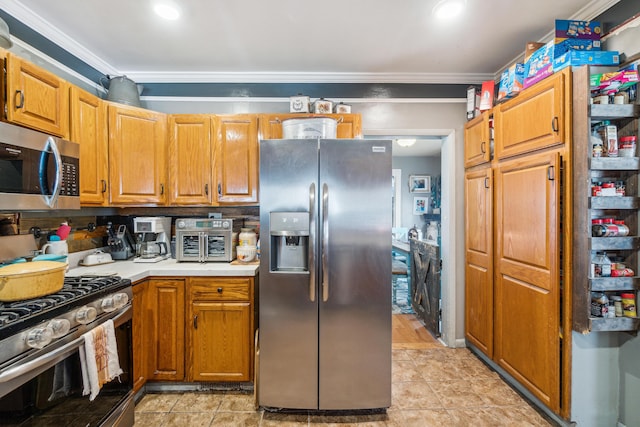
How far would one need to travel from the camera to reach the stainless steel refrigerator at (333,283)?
1854 millimetres

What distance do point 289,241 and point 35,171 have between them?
1487mm

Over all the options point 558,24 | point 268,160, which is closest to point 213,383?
point 268,160

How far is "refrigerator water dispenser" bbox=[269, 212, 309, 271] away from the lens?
1866 millimetres

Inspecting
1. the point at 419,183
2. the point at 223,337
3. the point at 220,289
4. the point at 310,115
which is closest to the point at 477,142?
the point at 310,115

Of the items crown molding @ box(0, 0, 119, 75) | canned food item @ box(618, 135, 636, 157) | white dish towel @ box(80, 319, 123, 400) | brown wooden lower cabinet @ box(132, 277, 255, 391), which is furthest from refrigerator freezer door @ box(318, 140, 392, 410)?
crown molding @ box(0, 0, 119, 75)

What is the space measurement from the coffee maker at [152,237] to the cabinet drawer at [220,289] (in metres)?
0.58

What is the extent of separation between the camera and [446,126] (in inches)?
111

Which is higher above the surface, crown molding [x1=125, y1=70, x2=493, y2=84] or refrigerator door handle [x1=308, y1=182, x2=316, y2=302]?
crown molding [x1=125, y1=70, x2=493, y2=84]

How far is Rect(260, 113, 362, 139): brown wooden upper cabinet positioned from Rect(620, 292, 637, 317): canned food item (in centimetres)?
202

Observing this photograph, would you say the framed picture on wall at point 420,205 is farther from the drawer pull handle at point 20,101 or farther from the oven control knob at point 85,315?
the drawer pull handle at point 20,101

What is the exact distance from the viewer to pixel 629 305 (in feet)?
5.24

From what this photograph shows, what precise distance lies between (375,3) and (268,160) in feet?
3.89

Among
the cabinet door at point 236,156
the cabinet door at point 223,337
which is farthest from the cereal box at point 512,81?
the cabinet door at point 223,337

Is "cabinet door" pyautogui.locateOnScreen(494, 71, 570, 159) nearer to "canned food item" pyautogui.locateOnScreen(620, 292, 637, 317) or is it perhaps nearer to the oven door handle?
"canned food item" pyautogui.locateOnScreen(620, 292, 637, 317)
